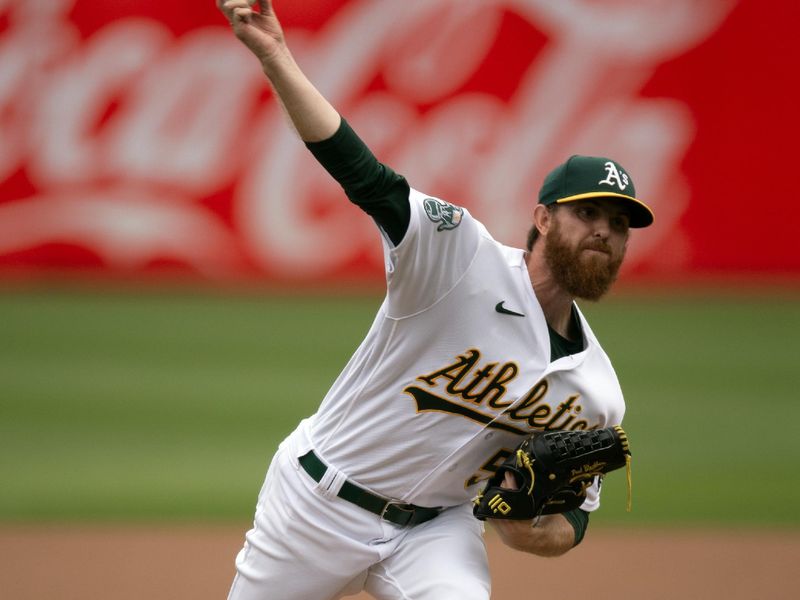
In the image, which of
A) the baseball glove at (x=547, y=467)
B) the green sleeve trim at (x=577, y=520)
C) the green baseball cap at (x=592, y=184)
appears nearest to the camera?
the baseball glove at (x=547, y=467)

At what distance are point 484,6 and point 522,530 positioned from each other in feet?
31.8

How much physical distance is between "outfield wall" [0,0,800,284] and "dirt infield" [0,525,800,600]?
6098 millimetres

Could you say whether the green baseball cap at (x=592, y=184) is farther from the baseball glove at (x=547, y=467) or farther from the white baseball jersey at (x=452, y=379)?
the baseball glove at (x=547, y=467)

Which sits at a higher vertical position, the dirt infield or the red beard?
the red beard

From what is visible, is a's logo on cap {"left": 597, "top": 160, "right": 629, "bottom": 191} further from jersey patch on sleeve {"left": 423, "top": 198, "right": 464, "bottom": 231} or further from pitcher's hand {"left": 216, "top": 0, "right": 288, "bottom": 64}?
pitcher's hand {"left": 216, "top": 0, "right": 288, "bottom": 64}

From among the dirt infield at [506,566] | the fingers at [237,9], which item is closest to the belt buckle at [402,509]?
the fingers at [237,9]

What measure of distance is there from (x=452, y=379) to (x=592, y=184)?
788mm

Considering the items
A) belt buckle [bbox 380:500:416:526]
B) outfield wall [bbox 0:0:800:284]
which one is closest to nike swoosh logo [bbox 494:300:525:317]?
belt buckle [bbox 380:500:416:526]

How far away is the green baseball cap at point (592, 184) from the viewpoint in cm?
406

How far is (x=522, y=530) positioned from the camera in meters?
4.12

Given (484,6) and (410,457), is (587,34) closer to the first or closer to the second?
(484,6)

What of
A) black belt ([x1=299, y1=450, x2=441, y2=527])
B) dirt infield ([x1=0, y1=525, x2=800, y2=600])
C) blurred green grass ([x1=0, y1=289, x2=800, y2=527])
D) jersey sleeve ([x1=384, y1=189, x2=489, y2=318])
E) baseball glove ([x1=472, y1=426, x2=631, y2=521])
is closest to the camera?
jersey sleeve ([x1=384, y1=189, x2=489, y2=318])

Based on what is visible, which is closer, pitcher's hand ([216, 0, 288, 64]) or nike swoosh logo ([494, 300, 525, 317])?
pitcher's hand ([216, 0, 288, 64])

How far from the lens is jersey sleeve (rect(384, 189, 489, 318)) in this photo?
3801 mm
